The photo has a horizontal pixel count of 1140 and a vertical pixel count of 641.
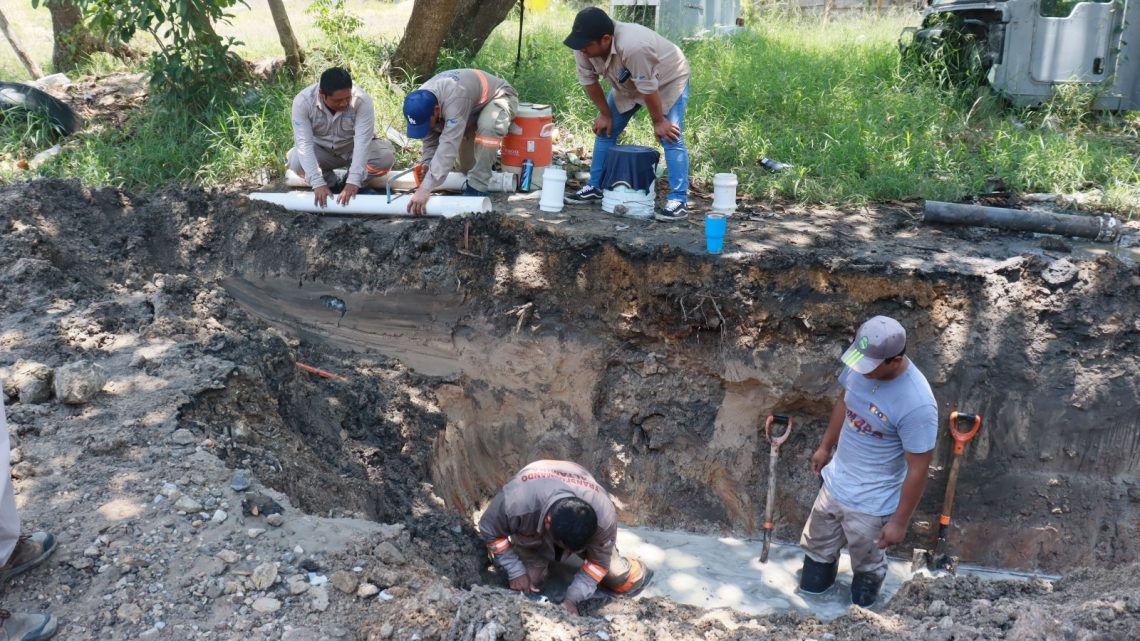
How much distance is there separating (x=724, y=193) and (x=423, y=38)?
340 centimetres

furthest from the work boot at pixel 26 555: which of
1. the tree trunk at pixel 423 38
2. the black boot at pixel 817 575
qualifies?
the tree trunk at pixel 423 38

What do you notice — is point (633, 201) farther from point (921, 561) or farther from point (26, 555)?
point (26, 555)

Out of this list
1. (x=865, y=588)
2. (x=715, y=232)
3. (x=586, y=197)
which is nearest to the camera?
(x=865, y=588)

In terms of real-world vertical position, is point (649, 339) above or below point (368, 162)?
below

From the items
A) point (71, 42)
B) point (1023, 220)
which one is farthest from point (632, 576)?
point (71, 42)

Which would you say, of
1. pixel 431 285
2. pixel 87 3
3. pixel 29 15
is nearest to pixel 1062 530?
pixel 431 285

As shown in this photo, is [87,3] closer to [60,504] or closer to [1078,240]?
[60,504]

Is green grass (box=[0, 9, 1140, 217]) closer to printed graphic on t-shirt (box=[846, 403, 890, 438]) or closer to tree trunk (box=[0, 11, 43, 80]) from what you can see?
tree trunk (box=[0, 11, 43, 80])

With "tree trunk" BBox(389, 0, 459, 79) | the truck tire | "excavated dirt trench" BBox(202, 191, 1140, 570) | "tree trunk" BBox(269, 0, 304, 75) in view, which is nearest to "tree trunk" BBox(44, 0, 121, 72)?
the truck tire

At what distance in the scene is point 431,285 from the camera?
5.58 metres

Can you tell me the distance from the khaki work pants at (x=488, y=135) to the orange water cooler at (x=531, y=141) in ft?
0.28

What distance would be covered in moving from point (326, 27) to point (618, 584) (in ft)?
20.1

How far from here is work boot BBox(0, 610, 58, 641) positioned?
275cm

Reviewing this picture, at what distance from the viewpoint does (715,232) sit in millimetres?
5320
